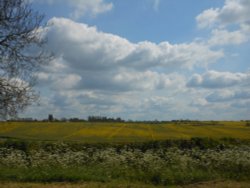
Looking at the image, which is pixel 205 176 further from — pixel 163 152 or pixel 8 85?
pixel 8 85

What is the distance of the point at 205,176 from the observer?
15898mm

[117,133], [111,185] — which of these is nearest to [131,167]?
[111,185]

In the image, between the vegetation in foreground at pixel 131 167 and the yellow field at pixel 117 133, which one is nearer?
→ the vegetation in foreground at pixel 131 167

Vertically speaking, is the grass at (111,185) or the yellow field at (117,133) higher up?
the yellow field at (117,133)

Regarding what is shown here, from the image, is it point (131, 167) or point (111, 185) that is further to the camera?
point (131, 167)

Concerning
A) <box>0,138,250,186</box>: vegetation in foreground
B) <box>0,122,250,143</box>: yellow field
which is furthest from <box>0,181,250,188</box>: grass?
<box>0,122,250,143</box>: yellow field

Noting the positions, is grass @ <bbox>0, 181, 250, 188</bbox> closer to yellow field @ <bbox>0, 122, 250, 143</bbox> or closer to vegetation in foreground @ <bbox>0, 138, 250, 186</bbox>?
vegetation in foreground @ <bbox>0, 138, 250, 186</bbox>

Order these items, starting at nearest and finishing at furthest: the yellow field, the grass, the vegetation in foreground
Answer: the grass → the vegetation in foreground → the yellow field

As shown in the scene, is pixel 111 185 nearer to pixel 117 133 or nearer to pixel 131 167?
pixel 131 167

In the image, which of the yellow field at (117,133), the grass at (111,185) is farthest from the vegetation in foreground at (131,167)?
the yellow field at (117,133)

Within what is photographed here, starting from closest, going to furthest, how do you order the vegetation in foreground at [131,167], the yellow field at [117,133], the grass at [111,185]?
the grass at [111,185]
the vegetation in foreground at [131,167]
the yellow field at [117,133]

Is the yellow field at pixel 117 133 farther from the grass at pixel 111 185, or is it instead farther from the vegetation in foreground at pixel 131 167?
the grass at pixel 111 185

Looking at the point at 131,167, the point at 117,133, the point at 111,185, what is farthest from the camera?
the point at 117,133

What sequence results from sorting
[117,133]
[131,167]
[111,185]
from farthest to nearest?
[117,133] < [131,167] < [111,185]
